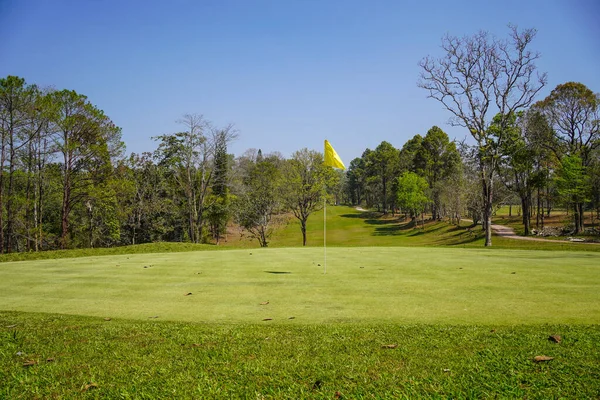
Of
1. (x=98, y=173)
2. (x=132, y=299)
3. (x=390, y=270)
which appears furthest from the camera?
(x=98, y=173)

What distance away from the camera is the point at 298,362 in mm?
4035

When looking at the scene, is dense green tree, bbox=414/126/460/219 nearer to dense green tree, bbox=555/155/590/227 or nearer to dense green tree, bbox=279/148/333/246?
dense green tree, bbox=555/155/590/227

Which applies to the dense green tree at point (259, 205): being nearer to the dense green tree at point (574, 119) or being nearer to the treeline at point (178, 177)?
the treeline at point (178, 177)

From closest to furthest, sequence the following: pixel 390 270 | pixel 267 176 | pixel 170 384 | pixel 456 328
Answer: pixel 170 384, pixel 456 328, pixel 390 270, pixel 267 176

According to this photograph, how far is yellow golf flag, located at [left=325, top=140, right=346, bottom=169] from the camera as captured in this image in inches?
407

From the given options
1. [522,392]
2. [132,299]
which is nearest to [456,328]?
[522,392]

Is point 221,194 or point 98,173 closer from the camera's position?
point 98,173

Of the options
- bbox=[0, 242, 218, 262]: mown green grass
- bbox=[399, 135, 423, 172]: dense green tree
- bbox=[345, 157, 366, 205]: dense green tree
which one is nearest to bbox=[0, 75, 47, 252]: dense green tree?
bbox=[0, 242, 218, 262]: mown green grass

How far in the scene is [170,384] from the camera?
11.8 feet

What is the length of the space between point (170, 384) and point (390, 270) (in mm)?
7165

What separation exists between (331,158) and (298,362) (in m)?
7.17

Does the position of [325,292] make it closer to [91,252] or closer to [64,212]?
[91,252]

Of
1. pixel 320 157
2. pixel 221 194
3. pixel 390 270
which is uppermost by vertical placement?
pixel 320 157

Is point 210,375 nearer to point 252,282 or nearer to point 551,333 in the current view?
point 551,333
